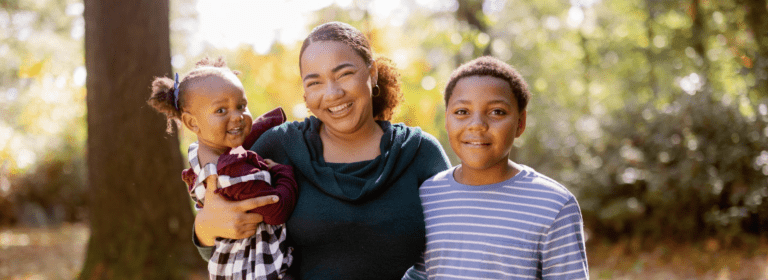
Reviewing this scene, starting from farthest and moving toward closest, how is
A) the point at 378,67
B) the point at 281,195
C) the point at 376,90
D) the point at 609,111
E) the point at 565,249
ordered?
the point at 609,111
the point at 378,67
the point at 376,90
the point at 281,195
the point at 565,249

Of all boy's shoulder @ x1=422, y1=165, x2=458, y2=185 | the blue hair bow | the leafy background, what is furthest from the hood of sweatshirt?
the leafy background

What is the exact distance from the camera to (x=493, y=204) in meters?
2.13

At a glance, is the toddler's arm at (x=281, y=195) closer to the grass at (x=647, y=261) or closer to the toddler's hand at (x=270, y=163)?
the toddler's hand at (x=270, y=163)

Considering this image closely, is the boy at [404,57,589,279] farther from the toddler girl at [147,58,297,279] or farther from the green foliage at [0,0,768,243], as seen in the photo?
the green foliage at [0,0,768,243]

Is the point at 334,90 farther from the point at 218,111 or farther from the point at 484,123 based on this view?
the point at 484,123

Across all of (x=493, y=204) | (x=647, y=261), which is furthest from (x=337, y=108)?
(x=647, y=261)

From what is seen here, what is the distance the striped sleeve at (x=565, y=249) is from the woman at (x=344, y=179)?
0.52 metres

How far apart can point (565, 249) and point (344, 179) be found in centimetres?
90

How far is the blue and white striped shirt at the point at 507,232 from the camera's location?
77.8 inches

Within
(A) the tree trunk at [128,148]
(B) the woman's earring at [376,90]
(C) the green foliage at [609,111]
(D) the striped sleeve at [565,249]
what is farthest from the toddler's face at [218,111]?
(A) the tree trunk at [128,148]

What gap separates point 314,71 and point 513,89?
813 mm

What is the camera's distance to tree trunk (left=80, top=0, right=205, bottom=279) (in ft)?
17.5

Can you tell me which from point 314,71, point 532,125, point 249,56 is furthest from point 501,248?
point 249,56

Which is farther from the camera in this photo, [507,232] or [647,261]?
[647,261]
